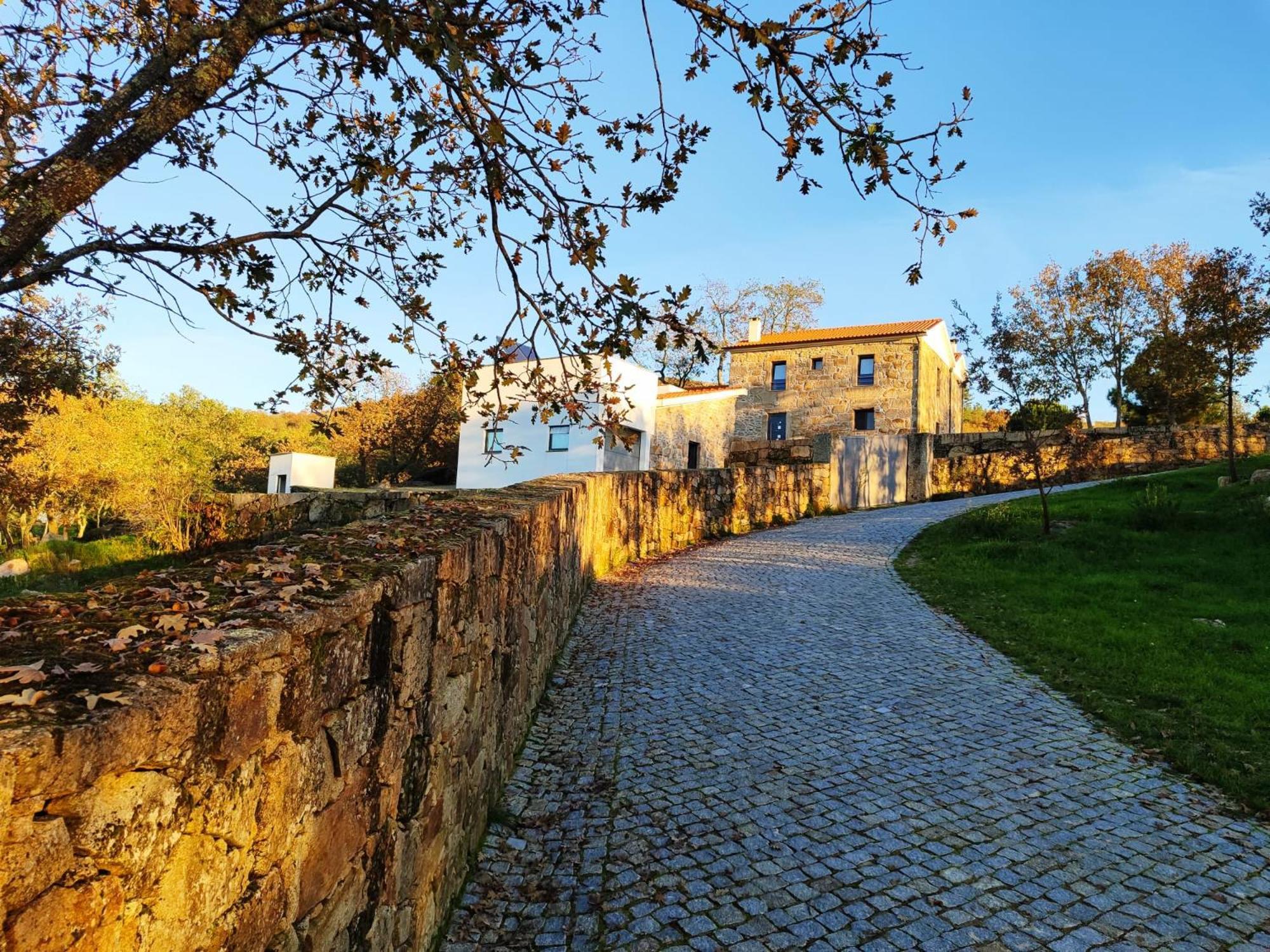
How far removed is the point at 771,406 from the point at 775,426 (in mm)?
935

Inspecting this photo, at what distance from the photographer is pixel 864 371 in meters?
32.5

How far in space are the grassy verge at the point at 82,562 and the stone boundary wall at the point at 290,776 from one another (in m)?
8.86

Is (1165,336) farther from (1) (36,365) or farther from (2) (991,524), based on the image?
(1) (36,365)

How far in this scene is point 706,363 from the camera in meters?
3.67

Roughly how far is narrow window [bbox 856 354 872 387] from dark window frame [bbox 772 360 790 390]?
3.19m

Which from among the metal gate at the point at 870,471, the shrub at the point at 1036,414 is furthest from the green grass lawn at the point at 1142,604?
the metal gate at the point at 870,471

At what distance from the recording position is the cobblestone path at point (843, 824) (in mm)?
3053

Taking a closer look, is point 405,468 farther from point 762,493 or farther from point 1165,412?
point 1165,412

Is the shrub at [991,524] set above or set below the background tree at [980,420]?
below

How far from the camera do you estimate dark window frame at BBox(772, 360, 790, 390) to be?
3434 centimetres

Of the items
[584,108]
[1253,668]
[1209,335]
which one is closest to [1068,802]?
[1253,668]

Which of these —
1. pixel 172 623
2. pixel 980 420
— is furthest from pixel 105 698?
pixel 980 420

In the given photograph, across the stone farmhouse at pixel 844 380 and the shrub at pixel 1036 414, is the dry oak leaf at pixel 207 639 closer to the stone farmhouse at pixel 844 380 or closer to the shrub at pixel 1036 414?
the shrub at pixel 1036 414

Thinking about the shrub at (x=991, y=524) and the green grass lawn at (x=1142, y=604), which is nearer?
the green grass lawn at (x=1142, y=604)
